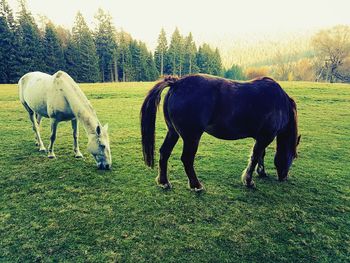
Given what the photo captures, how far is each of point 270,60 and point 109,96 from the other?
5147 inches

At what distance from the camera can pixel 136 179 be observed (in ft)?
14.2

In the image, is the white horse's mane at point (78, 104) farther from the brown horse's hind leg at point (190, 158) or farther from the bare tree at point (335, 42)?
the bare tree at point (335, 42)

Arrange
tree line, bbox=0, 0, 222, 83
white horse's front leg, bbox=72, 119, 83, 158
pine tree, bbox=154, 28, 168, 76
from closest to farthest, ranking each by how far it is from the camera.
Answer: white horse's front leg, bbox=72, 119, 83, 158 < tree line, bbox=0, 0, 222, 83 < pine tree, bbox=154, 28, 168, 76

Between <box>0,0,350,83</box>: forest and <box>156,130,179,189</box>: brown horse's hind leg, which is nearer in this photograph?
<box>156,130,179,189</box>: brown horse's hind leg

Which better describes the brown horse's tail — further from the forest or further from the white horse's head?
the forest

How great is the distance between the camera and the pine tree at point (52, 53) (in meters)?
35.6

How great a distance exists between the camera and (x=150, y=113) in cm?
366

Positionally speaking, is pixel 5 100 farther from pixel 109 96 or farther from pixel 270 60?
pixel 270 60

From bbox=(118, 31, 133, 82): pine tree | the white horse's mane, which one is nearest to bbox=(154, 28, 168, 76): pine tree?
bbox=(118, 31, 133, 82): pine tree

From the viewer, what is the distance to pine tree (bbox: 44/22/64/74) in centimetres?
3559

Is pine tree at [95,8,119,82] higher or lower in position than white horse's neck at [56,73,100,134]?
higher

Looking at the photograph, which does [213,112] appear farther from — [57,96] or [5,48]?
[5,48]

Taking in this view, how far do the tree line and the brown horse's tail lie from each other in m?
36.8

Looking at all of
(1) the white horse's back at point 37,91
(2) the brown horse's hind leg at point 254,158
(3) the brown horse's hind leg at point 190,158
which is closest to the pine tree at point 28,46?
(1) the white horse's back at point 37,91
